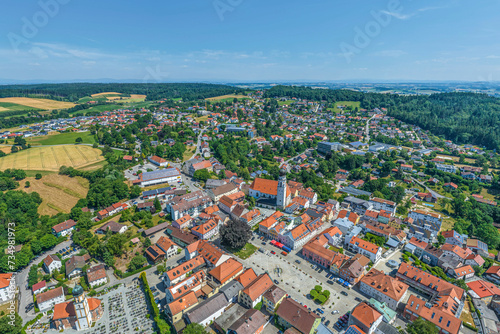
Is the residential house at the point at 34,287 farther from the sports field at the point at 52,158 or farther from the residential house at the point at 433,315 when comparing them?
the residential house at the point at 433,315

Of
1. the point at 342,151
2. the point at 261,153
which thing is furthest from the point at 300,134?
the point at 261,153

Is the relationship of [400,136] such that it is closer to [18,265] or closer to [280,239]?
[280,239]

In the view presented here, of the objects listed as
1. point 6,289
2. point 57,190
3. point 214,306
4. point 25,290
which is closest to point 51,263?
point 25,290

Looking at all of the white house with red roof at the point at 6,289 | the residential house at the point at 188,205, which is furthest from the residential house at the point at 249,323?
the white house with red roof at the point at 6,289

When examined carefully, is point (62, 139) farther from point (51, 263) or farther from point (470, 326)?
point (470, 326)

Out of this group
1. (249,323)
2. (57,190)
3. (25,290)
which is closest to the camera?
(249,323)
